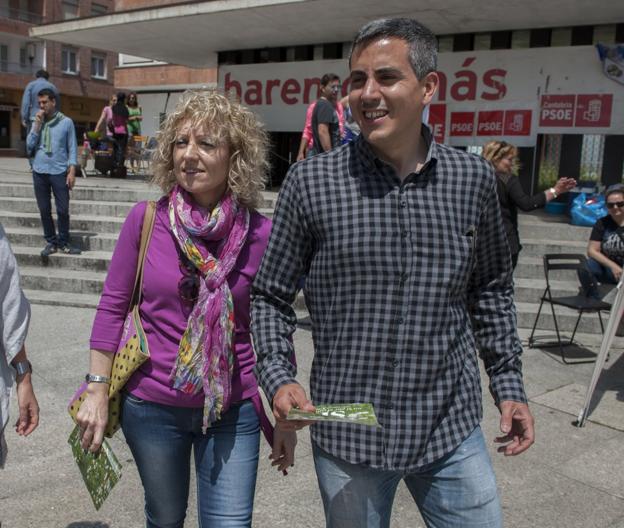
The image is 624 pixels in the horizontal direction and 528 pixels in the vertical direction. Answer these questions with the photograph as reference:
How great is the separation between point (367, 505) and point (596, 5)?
9.03 m

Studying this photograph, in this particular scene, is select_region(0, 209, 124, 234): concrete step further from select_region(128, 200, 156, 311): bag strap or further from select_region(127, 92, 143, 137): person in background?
select_region(128, 200, 156, 311): bag strap

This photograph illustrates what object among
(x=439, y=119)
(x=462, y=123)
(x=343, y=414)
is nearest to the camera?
(x=343, y=414)

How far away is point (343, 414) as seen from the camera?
1.55m

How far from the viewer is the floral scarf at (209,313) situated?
2.00 m

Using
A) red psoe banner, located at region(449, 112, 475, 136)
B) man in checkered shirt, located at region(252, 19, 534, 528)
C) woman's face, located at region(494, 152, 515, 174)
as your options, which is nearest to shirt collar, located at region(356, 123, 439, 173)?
man in checkered shirt, located at region(252, 19, 534, 528)

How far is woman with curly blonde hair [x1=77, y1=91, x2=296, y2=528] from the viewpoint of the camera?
79.6 inches

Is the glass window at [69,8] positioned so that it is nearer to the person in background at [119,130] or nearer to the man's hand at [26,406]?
the person in background at [119,130]

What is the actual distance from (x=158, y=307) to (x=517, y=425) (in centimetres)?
115

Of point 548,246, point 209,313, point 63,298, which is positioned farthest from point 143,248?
point 548,246

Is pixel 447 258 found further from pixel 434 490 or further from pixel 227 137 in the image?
pixel 227 137

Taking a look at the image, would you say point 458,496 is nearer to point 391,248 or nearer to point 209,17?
point 391,248

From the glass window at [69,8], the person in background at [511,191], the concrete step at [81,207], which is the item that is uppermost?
the glass window at [69,8]

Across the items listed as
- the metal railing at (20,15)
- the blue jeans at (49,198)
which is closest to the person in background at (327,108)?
the blue jeans at (49,198)

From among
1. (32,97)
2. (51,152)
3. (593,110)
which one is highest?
(593,110)
